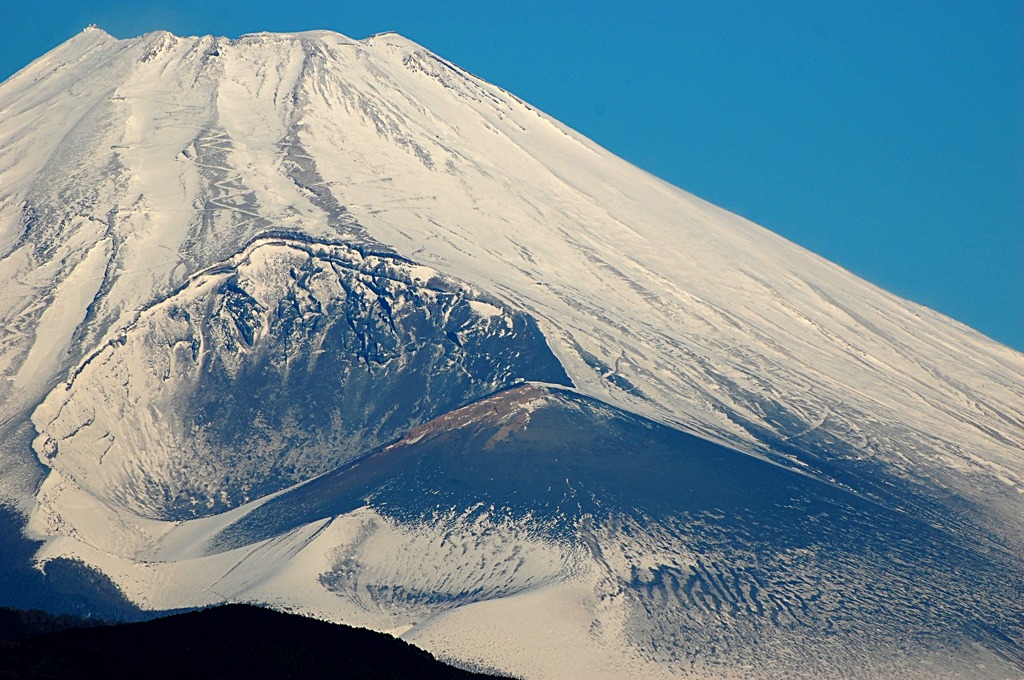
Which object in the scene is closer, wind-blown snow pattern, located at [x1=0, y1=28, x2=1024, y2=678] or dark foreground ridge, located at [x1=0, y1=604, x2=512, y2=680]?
dark foreground ridge, located at [x1=0, y1=604, x2=512, y2=680]

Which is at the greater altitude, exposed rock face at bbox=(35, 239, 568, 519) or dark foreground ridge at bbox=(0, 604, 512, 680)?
exposed rock face at bbox=(35, 239, 568, 519)

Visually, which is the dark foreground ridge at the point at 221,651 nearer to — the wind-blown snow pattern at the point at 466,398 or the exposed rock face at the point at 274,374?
the wind-blown snow pattern at the point at 466,398

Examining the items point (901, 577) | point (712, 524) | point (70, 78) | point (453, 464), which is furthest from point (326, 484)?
point (70, 78)

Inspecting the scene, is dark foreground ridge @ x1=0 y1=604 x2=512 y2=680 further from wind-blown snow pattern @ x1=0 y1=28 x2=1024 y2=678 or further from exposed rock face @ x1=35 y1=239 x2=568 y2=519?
exposed rock face @ x1=35 y1=239 x2=568 y2=519

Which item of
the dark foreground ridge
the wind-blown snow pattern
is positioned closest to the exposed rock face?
the wind-blown snow pattern

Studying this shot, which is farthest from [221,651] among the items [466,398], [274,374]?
[274,374]
